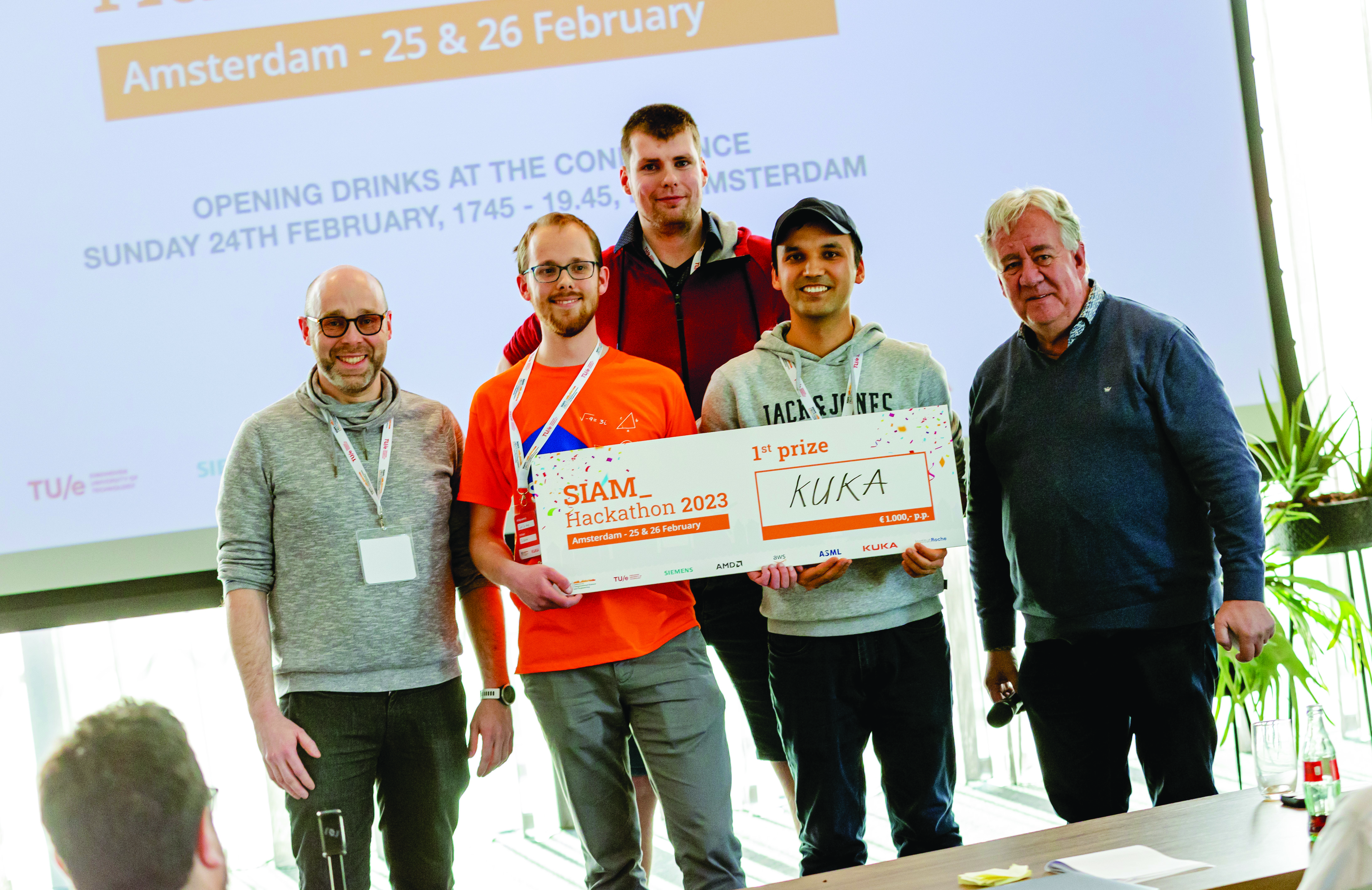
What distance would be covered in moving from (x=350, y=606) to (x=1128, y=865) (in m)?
1.69

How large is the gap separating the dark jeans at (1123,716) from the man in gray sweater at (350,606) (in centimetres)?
131

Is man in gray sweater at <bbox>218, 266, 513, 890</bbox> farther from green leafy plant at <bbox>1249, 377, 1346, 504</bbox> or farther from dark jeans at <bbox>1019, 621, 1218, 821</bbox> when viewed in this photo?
green leafy plant at <bbox>1249, 377, 1346, 504</bbox>

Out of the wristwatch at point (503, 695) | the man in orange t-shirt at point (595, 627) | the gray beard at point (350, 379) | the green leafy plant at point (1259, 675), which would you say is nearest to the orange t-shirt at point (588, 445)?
the man in orange t-shirt at point (595, 627)

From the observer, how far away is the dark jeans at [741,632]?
2.82 metres

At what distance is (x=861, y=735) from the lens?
2451 mm

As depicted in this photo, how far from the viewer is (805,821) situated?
2.42 metres

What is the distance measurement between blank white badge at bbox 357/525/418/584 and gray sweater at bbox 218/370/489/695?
2 centimetres

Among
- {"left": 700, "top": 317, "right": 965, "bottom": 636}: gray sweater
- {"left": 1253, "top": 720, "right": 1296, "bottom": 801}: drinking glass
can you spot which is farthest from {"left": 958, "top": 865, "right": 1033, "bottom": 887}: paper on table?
{"left": 700, "top": 317, "right": 965, "bottom": 636}: gray sweater

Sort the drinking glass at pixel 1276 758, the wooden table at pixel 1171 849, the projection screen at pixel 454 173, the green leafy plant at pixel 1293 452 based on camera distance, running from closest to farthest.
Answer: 1. the wooden table at pixel 1171 849
2. the drinking glass at pixel 1276 758
3. the projection screen at pixel 454 173
4. the green leafy plant at pixel 1293 452

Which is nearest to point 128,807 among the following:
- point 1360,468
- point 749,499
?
point 749,499

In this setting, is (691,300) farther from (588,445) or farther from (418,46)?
(418,46)

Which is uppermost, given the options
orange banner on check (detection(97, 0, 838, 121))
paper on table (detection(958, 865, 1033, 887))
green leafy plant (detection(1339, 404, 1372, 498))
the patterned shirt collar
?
orange banner on check (detection(97, 0, 838, 121))

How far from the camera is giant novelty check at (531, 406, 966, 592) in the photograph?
7.85ft

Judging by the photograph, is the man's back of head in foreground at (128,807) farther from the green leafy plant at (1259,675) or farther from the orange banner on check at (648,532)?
the green leafy plant at (1259,675)
